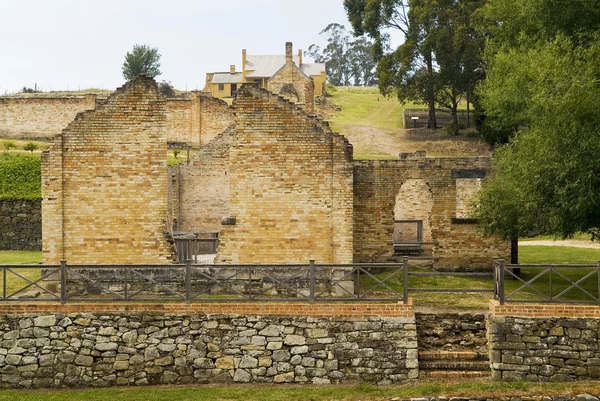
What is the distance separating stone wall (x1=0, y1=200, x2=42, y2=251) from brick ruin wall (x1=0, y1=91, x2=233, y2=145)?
17.1 metres

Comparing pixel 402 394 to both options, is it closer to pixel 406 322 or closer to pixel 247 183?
pixel 406 322

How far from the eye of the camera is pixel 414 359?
1517 cm

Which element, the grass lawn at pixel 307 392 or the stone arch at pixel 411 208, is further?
the stone arch at pixel 411 208

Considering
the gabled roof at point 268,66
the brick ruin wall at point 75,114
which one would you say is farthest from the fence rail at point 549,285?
the gabled roof at point 268,66

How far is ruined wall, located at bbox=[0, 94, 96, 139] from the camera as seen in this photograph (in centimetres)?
4741

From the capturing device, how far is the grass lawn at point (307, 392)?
14.3 m

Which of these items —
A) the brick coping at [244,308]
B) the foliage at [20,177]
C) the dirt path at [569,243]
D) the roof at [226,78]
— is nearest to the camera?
the brick coping at [244,308]

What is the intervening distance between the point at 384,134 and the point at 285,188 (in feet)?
113

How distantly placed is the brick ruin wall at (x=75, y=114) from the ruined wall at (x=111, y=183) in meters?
27.7

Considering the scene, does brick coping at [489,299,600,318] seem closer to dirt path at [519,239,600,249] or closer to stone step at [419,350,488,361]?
stone step at [419,350,488,361]

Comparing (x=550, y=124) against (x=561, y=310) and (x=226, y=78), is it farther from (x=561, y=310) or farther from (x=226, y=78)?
(x=226, y=78)

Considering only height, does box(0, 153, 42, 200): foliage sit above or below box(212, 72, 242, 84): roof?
below

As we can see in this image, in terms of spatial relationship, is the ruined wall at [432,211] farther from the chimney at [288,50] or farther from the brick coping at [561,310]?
the chimney at [288,50]

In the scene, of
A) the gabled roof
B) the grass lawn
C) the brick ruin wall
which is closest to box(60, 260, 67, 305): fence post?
the grass lawn
